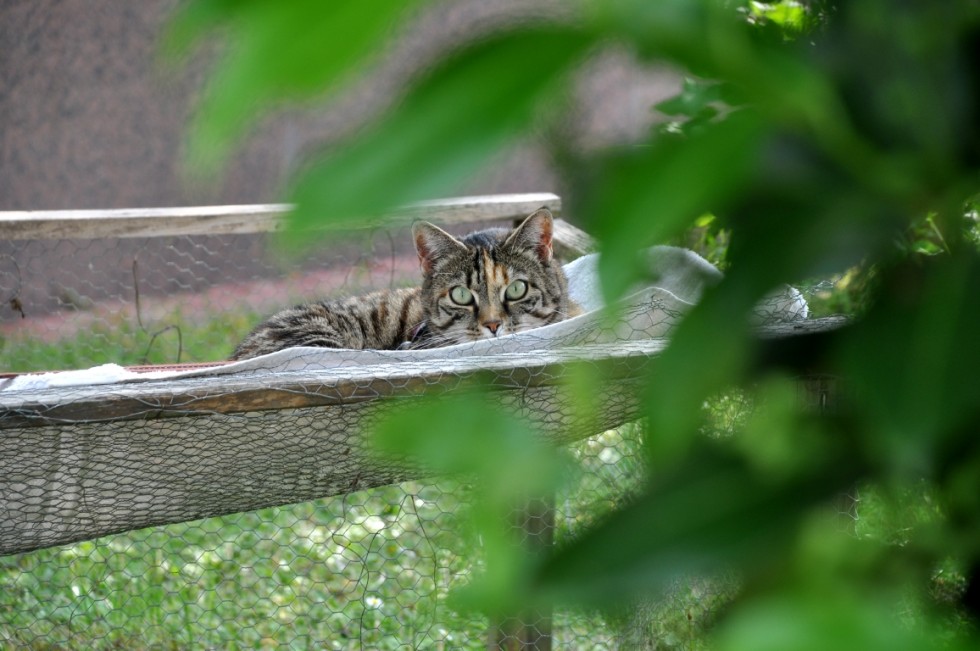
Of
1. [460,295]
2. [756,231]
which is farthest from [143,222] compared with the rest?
[756,231]

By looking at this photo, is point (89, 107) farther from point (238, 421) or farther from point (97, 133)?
point (238, 421)

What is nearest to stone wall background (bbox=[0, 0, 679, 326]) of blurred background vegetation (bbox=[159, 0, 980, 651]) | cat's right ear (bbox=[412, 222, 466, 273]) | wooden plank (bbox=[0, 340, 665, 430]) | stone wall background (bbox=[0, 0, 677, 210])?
stone wall background (bbox=[0, 0, 677, 210])

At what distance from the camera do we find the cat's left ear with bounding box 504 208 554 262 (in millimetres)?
2617

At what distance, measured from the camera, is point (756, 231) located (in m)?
0.32

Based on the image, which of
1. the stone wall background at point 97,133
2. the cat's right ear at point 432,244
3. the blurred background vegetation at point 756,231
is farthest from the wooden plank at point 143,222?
the blurred background vegetation at point 756,231

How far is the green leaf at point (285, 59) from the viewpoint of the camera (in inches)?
9.2

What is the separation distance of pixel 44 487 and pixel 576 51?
163 centimetres

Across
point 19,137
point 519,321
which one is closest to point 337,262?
point 19,137

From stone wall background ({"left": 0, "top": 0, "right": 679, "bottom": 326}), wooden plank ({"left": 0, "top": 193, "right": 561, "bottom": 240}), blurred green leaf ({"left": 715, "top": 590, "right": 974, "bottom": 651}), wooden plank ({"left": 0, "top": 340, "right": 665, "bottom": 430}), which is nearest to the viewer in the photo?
blurred green leaf ({"left": 715, "top": 590, "right": 974, "bottom": 651})

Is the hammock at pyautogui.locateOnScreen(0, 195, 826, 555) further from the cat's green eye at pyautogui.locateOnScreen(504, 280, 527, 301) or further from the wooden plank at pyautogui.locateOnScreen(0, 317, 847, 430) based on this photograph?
the cat's green eye at pyautogui.locateOnScreen(504, 280, 527, 301)

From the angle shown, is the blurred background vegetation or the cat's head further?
the cat's head

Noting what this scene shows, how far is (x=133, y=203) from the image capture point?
539 cm

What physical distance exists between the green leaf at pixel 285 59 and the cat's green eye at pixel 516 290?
236cm

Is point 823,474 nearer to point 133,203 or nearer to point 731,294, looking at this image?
point 731,294
